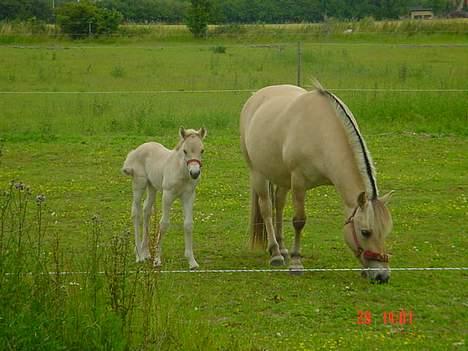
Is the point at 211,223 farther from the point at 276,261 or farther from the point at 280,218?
the point at 276,261

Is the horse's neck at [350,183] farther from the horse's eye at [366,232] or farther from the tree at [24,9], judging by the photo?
the tree at [24,9]

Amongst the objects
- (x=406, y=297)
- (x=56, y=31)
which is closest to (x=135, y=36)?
(x=56, y=31)

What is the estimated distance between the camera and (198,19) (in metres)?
34.1

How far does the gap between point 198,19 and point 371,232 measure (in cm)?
2837

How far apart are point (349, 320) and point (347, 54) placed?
70.5ft

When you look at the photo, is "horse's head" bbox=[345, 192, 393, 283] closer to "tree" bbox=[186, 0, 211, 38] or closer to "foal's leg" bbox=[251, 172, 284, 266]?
"foal's leg" bbox=[251, 172, 284, 266]

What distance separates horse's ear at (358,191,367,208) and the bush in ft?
77.8

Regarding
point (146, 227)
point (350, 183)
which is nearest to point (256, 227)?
point (146, 227)

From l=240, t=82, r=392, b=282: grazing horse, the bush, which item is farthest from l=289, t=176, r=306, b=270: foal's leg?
the bush

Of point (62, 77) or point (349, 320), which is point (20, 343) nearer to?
point (349, 320)

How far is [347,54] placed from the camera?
88.0ft

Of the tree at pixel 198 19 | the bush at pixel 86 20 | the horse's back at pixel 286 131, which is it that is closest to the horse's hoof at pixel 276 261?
the horse's back at pixel 286 131

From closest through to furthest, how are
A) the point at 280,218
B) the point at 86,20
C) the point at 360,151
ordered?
1. the point at 360,151
2. the point at 280,218
3. the point at 86,20
